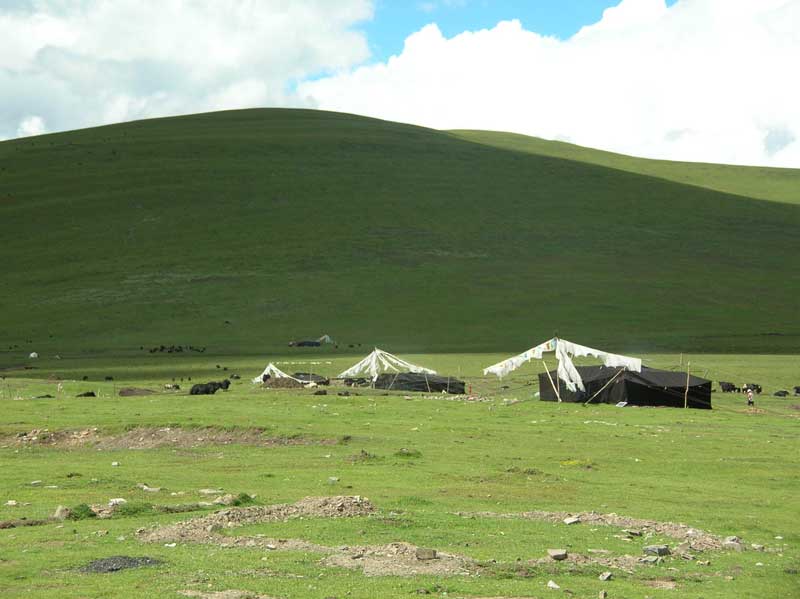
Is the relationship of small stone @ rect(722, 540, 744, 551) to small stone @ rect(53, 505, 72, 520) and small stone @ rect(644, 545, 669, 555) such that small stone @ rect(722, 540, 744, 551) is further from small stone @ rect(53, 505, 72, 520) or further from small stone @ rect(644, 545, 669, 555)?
small stone @ rect(53, 505, 72, 520)

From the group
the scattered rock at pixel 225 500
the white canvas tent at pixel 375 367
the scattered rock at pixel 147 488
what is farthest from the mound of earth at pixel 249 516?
the white canvas tent at pixel 375 367

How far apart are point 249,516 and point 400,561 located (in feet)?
12.8

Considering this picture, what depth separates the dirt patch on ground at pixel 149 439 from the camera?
30609 mm

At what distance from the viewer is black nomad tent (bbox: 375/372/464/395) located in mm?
47719

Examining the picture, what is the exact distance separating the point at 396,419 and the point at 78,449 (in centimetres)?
1096

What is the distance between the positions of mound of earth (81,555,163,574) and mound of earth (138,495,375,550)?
1457 mm

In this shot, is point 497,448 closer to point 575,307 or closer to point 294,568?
point 294,568

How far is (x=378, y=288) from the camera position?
8869 centimetres

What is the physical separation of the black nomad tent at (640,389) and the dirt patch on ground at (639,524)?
23326 millimetres

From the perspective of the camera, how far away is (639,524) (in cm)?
1847

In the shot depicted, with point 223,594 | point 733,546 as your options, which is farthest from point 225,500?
point 733,546

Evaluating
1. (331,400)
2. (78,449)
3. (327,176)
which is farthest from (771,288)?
(78,449)

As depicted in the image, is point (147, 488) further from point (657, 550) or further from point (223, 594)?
point (657, 550)

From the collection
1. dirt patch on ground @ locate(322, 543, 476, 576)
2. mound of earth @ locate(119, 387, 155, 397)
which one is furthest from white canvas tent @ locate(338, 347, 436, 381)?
dirt patch on ground @ locate(322, 543, 476, 576)
